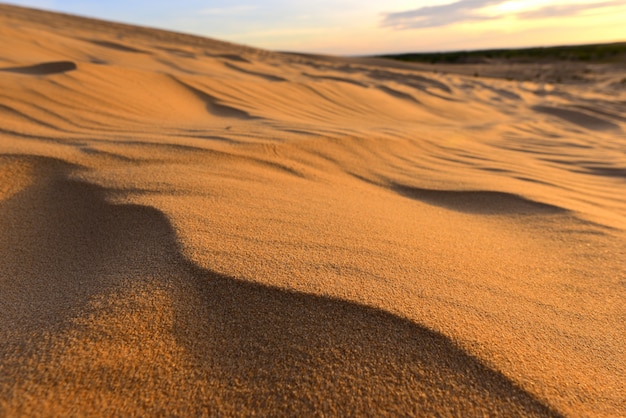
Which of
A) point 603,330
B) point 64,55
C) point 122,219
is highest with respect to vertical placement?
point 64,55

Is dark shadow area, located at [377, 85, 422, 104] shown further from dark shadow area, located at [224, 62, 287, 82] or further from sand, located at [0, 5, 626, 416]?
sand, located at [0, 5, 626, 416]

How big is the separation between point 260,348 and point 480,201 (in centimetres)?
138

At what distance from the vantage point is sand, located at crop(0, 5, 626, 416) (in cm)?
71

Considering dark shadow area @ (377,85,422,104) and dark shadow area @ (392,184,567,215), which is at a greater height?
dark shadow area @ (377,85,422,104)

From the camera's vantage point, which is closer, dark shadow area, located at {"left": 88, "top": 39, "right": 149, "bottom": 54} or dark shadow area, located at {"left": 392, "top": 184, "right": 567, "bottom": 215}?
dark shadow area, located at {"left": 392, "top": 184, "right": 567, "bottom": 215}

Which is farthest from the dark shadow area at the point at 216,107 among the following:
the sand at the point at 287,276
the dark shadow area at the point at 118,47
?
the dark shadow area at the point at 118,47

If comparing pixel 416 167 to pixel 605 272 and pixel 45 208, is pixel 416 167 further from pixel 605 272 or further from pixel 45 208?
pixel 45 208

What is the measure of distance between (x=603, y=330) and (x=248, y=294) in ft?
2.61

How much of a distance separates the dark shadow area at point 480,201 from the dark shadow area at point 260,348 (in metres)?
1.08

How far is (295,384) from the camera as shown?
72 cm

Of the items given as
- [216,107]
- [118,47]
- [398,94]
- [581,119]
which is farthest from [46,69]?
[581,119]

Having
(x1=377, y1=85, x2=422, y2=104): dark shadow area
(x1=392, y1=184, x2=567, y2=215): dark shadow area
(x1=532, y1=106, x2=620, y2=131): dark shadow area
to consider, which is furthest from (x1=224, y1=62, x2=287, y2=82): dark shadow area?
(x1=392, y1=184, x2=567, y2=215): dark shadow area

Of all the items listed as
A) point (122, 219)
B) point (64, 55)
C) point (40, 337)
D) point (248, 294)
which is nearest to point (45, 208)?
point (122, 219)

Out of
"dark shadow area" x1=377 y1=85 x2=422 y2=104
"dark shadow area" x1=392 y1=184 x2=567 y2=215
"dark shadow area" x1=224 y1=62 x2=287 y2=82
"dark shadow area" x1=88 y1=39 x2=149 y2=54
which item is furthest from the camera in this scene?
"dark shadow area" x1=88 y1=39 x2=149 y2=54
